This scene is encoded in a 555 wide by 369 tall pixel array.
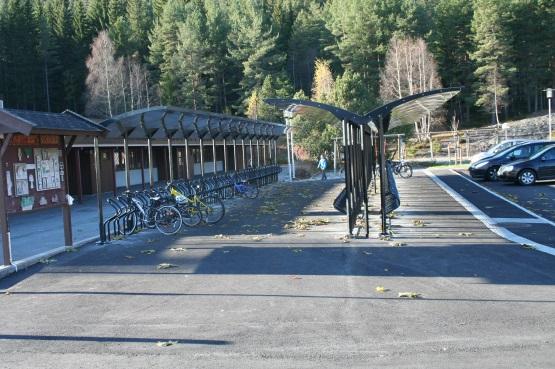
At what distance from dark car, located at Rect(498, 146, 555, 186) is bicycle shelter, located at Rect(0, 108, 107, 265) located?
15.5 m

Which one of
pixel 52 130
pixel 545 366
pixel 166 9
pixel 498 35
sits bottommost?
pixel 545 366

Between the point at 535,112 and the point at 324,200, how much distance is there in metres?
59.4

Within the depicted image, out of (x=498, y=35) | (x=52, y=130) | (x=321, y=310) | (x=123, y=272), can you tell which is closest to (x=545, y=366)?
(x=321, y=310)

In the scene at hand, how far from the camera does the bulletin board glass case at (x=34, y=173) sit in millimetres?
10016

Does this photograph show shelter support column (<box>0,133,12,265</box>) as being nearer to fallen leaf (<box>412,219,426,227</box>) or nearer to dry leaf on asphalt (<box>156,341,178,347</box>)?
dry leaf on asphalt (<box>156,341,178,347</box>)

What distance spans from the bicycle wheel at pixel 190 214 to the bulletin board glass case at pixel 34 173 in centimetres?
305

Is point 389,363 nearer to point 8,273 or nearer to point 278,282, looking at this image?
point 278,282

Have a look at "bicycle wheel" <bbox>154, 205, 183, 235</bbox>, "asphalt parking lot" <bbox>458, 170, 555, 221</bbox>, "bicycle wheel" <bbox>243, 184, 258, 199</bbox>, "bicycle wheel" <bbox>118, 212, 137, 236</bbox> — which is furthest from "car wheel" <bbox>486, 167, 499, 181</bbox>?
"bicycle wheel" <bbox>118, 212, 137, 236</bbox>

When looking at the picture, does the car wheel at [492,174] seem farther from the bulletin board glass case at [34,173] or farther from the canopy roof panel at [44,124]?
the bulletin board glass case at [34,173]

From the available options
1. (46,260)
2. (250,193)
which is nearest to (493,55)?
(250,193)

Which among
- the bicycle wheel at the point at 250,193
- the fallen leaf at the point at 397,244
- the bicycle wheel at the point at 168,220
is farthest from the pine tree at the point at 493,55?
the fallen leaf at the point at 397,244

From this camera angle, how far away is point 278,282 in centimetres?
773

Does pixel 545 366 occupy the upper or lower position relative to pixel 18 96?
lower

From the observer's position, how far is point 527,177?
21500 mm
